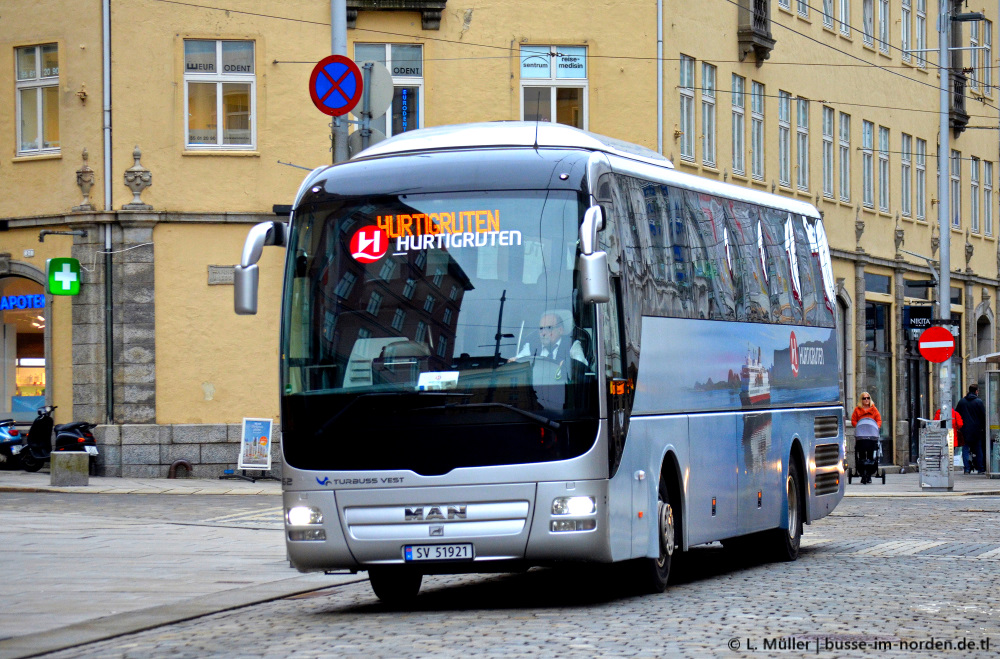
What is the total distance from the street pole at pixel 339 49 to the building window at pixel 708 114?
17.4 metres

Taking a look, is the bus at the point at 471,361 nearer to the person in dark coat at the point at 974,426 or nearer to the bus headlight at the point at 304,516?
the bus headlight at the point at 304,516

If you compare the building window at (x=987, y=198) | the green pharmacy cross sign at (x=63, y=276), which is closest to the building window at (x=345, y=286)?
the green pharmacy cross sign at (x=63, y=276)

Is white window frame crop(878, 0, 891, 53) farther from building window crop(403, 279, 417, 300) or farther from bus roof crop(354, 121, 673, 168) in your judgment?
building window crop(403, 279, 417, 300)

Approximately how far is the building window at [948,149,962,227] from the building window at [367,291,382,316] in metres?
38.7

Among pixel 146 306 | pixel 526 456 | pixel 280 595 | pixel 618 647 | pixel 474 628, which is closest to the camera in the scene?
pixel 618 647

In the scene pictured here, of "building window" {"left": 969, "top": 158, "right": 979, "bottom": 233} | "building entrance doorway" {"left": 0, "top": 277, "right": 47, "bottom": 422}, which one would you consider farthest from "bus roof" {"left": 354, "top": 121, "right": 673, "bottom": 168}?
"building window" {"left": 969, "top": 158, "right": 979, "bottom": 233}

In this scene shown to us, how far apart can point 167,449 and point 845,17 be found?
20.8m

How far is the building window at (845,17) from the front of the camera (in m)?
41.2

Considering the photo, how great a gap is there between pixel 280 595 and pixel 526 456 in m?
2.80

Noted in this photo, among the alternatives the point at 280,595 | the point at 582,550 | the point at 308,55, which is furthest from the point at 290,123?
the point at 582,550

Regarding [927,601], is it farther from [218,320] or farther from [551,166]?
[218,320]

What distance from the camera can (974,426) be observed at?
3744cm

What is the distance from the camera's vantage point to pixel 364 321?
37.8 feet

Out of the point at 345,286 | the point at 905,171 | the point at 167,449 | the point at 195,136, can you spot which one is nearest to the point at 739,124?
the point at 905,171
